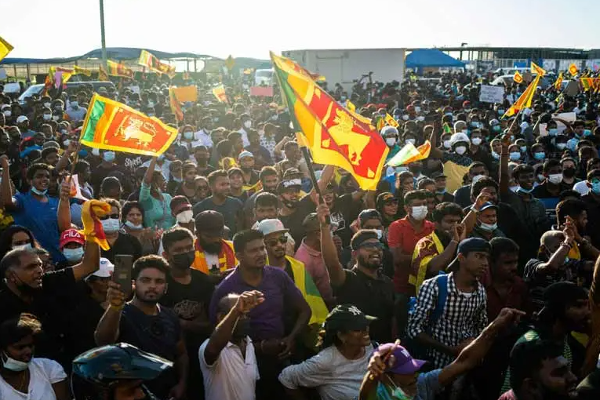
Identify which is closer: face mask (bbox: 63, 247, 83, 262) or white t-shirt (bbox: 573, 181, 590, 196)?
face mask (bbox: 63, 247, 83, 262)

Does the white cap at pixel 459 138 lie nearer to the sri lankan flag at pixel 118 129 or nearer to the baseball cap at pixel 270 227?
the sri lankan flag at pixel 118 129

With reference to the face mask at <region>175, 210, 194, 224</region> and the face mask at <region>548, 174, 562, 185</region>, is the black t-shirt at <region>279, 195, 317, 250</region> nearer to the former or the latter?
the face mask at <region>175, 210, 194, 224</region>

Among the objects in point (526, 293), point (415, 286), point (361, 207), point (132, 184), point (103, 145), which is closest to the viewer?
point (526, 293)

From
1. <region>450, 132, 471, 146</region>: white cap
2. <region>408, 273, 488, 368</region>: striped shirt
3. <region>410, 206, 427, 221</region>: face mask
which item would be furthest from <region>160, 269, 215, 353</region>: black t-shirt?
<region>450, 132, 471, 146</region>: white cap

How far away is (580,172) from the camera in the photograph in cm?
1010

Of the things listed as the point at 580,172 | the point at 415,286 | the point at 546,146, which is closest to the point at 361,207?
the point at 415,286

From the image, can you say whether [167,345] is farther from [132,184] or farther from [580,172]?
[580,172]

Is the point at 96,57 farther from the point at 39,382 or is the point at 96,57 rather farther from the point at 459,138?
the point at 39,382

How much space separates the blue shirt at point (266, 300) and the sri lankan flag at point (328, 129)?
40.6 inches

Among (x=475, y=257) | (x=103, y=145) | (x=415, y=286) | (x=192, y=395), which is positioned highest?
(x=103, y=145)

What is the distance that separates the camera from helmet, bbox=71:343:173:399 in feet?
8.51

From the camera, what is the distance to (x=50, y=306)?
407cm

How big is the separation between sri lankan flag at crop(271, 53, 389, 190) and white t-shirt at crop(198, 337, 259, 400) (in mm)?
1732

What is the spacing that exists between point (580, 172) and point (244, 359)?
790cm
